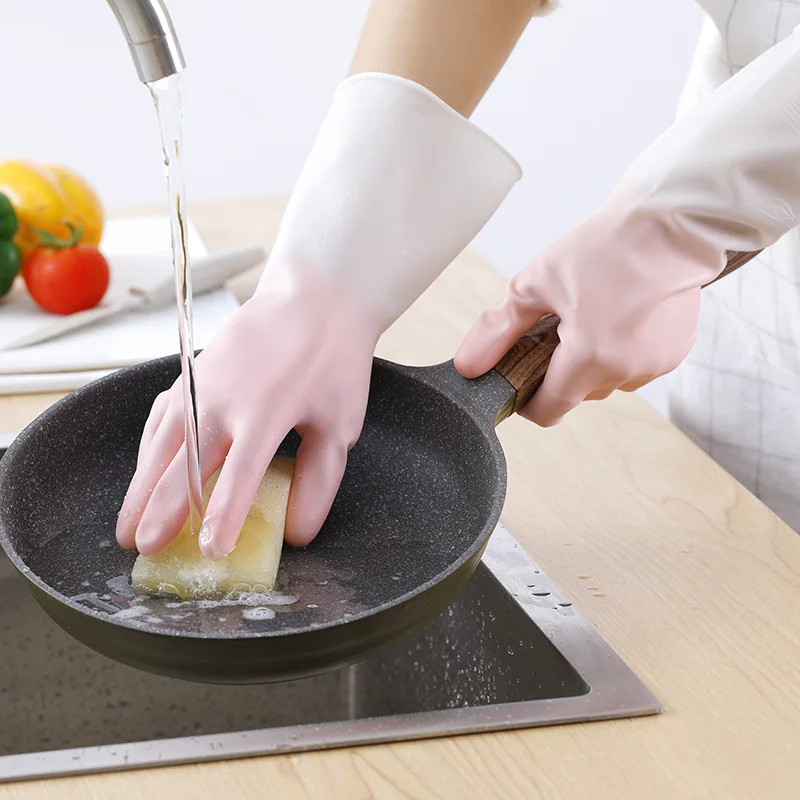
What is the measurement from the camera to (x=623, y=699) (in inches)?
25.5

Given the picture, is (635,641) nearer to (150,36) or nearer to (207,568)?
(207,568)

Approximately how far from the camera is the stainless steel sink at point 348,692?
0.60 meters

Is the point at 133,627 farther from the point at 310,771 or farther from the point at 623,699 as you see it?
the point at 623,699

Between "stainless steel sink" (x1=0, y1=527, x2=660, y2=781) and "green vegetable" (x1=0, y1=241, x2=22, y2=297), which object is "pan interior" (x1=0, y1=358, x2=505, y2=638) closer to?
"stainless steel sink" (x1=0, y1=527, x2=660, y2=781)

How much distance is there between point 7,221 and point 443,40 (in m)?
0.66

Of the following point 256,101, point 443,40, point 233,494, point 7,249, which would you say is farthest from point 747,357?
point 256,101

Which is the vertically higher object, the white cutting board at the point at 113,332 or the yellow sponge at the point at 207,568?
the yellow sponge at the point at 207,568

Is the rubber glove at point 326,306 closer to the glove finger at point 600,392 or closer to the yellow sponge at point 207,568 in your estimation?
the yellow sponge at point 207,568

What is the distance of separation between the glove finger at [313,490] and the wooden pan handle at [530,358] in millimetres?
147

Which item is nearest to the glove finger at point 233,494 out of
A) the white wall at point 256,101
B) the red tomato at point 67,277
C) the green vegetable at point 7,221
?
the red tomato at point 67,277

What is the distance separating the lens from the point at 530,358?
2.77 ft

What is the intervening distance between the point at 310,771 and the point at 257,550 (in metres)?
0.19

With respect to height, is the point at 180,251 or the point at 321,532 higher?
the point at 180,251

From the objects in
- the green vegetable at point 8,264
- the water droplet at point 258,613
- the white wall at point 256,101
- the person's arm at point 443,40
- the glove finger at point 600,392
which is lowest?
the white wall at point 256,101
